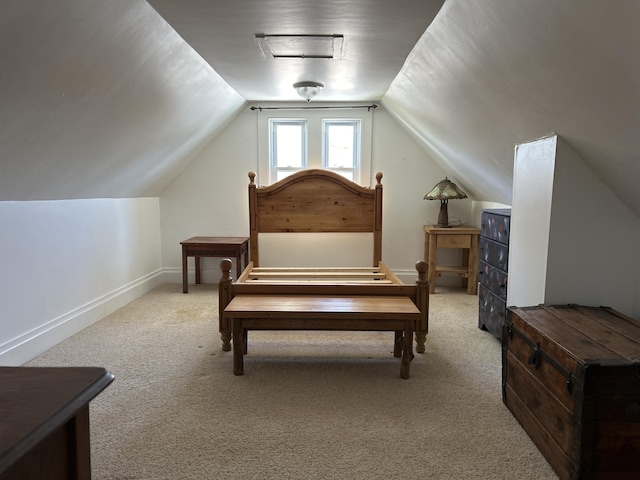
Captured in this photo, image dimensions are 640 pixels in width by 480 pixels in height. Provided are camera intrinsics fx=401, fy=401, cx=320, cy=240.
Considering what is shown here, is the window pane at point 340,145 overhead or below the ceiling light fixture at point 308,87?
below

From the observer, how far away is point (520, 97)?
6.69 feet

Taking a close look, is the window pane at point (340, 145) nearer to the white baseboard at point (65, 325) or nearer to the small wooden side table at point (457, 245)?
the small wooden side table at point (457, 245)

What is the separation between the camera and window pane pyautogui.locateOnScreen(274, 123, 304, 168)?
4672 mm

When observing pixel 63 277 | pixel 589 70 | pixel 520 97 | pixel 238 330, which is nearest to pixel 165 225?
pixel 63 277

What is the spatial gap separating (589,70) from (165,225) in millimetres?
4302

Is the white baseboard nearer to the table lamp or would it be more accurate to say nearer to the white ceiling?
the white ceiling

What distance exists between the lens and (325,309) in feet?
7.93

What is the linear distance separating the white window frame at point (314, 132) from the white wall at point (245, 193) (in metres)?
0.07

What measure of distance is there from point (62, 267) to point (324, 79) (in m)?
2.54

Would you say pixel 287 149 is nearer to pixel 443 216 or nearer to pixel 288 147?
pixel 288 147

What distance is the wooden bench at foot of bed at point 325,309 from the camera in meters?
2.37

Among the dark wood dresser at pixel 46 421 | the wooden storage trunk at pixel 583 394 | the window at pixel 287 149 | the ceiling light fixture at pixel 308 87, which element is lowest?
the wooden storage trunk at pixel 583 394

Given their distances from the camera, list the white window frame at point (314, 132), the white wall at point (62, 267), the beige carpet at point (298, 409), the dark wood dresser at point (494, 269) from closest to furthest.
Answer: the beige carpet at point (298, 409) → the white wall at point (62, 267) → the dark wood dresser at point (494, 269) → the white window frame at point (314, 132)

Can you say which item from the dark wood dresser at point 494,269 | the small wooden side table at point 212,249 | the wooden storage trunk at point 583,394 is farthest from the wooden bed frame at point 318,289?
the wooden storage trunk at point 583,394
